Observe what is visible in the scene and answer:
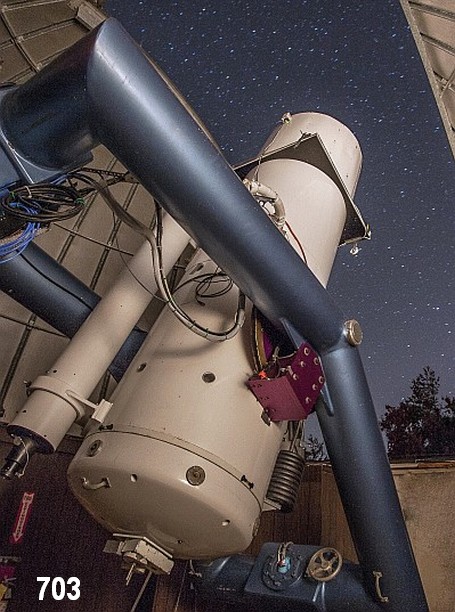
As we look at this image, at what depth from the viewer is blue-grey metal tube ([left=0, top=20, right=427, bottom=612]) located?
2227 mm

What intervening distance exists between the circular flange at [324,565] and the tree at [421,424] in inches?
132

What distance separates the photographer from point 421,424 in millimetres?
7703

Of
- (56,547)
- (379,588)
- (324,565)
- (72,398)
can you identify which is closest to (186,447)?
(72,398)

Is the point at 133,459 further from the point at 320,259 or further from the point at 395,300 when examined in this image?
the point at 395,300

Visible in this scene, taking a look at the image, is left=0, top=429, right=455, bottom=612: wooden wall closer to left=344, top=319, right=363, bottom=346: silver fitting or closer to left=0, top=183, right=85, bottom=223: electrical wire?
left=344, top=319, right=363, bottom=346: silver fitting

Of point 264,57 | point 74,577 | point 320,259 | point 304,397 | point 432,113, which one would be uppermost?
point 264,57

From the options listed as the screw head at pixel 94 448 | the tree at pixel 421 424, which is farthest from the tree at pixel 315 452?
the screw head at pixel 94 448

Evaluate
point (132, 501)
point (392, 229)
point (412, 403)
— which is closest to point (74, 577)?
point (132, 501)

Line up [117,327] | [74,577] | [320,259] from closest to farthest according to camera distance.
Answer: [117,327] < [320,259] < [74,577]

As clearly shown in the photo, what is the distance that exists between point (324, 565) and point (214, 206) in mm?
2745

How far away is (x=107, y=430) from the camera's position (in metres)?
3.21

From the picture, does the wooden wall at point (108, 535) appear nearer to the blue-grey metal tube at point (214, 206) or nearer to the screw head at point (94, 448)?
the blue-grey metal tube at point (214, 206)

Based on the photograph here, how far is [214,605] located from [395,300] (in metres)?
4.93

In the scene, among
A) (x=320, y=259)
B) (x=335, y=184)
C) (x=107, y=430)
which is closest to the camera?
(x=107, y=430)
